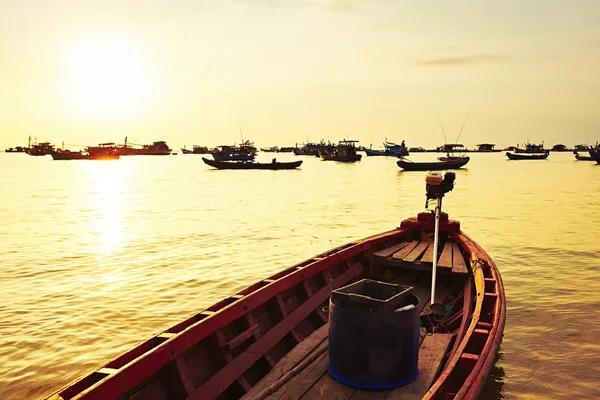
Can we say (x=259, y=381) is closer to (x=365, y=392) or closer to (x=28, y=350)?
Answer: (x=365, y=392)

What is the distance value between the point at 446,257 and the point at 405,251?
0.82 meters

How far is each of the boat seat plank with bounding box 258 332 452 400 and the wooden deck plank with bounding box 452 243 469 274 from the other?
2.86 meters

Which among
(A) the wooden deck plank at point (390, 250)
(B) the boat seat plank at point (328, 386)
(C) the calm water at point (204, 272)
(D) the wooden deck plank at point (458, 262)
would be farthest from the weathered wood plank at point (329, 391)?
(A) the wooden deck plank at point (390, 250)

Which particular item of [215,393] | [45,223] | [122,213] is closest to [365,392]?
[215,393]

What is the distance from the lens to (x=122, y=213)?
28000 millimetres

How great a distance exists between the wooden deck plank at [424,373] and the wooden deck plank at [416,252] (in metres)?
2.59

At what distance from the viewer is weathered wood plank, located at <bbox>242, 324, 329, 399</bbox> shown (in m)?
4.71

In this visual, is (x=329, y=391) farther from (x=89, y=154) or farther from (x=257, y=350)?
(x=89, y=154)

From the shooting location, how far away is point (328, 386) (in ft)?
15.0

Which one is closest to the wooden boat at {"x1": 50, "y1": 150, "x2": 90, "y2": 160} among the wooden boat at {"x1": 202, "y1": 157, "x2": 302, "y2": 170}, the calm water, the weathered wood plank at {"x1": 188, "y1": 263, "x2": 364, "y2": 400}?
the wooden boat at {"x1": 202, "y1": 157, "x2": 302, "y2": 170}

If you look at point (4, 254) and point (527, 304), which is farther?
point (4, 254)

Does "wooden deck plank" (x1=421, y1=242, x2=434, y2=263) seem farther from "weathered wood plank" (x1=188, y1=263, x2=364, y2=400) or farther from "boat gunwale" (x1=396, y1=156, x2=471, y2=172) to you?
"boat gunwale" (x1=396, y1=156, x2=471, y2=172)

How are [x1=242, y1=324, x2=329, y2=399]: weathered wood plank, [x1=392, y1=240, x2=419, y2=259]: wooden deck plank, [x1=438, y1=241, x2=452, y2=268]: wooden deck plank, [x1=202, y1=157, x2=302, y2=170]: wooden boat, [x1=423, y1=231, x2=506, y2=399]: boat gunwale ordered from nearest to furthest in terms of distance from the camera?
[x1=423, y1=231, x2=506, y2=399]: boat gunwale < [x1=242, y1=324, x2=329, y2=399]: weathered wood plank < [x1=438, y1=241, x2=452, y2=268]: wooden deck plank < [x1=392, y1=240, x2=419, y2=259]: wooden deck plank < [x1=202, y1=157, x2=302, y2=170]: wooden boat

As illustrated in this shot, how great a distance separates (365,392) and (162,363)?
6.58 feet
